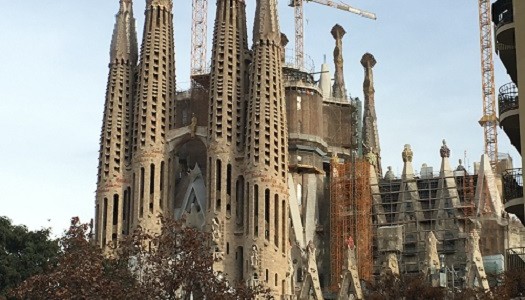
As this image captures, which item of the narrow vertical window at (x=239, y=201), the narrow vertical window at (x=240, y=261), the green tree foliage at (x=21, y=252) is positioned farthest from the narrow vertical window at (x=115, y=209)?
the green tree foliage at (x=21, y=252)

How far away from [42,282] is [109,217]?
3563cm

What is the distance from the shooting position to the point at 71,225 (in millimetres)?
35438

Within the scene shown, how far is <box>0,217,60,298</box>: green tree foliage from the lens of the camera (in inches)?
2224

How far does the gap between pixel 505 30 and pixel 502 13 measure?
0.92 metres

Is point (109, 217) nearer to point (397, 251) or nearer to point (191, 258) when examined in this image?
point (397, 251)

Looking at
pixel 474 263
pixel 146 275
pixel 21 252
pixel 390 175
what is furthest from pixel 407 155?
pixel 146 275

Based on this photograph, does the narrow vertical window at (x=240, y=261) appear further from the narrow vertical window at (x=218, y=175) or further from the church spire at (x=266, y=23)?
the church spire at (x=266, y=23)

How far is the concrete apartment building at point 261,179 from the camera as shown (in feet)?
219

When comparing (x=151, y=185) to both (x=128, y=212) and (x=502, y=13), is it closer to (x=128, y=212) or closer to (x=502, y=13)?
(x=128, y=212)

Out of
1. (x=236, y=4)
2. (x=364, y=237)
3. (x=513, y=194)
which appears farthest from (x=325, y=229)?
(x=513, y=194)

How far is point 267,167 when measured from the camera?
219ft

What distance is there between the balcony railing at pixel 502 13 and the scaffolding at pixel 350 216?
4508cm

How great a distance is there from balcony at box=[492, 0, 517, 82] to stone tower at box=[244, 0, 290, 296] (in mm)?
37352

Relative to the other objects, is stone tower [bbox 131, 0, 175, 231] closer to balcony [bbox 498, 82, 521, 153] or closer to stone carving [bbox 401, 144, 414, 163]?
stone carving [bbox 401, 144, 414, 163]
